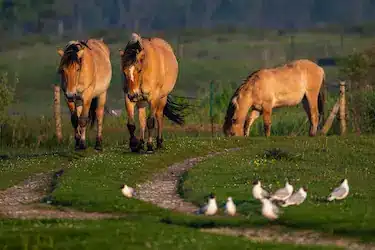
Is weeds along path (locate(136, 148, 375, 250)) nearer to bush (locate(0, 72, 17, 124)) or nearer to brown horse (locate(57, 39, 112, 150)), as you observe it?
brown horse (locate(57, 39, 112, 150))

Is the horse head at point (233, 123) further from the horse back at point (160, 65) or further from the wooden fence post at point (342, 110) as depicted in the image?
the horse back at point (160, 65)

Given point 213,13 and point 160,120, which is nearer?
point 160,120

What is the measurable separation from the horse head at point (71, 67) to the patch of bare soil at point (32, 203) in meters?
2.88

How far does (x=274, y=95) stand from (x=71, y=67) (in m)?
9.72

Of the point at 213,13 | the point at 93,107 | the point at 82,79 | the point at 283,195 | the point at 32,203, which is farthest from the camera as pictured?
the point at 213,13

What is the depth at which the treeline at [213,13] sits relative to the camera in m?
139

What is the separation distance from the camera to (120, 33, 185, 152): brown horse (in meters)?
26.8

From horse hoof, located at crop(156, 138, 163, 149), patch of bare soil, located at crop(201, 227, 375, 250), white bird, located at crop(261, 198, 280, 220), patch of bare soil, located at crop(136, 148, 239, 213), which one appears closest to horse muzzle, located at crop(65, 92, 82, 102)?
horse hoof, located at crop(156, 138, 163, 149)

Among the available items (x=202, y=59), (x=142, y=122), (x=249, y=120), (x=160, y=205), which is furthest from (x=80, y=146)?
(x=202, y=59)

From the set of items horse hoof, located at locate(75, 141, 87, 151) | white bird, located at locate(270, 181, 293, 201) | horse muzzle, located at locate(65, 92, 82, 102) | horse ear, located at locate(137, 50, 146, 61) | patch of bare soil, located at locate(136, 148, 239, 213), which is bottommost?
patch of bare soil, located at locate(136, 148, 239, 213)

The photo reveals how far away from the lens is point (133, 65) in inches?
1046

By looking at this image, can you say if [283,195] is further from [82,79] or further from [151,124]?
[82,79]

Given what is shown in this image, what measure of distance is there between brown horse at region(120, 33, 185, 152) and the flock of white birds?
659cm

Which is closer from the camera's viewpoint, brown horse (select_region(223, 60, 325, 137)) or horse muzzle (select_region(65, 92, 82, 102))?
horse muzzle (select_region(65, 92, 82, 102))
